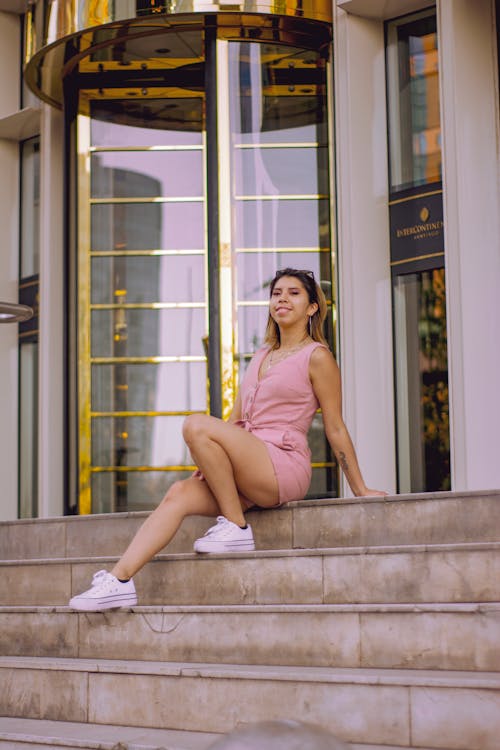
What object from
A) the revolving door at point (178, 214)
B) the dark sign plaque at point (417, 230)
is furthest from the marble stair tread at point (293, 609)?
the dark sign plaque at point (417, 230)

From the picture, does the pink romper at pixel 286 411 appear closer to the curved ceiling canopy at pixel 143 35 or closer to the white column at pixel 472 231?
the white column at pixel 472 231

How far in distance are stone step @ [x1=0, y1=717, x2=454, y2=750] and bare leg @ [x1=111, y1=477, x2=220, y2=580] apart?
2.60 feet

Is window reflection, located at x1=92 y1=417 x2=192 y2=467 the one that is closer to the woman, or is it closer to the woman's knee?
the woman

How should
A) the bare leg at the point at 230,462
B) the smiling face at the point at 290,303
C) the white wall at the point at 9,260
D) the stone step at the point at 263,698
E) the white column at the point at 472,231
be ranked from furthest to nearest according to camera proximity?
the white wall at the point at 9,260, the white column at the point at 472,231, the smiling face at the point at 290,303, the bare leg at the point at 230,462, the stone step at the point at 263,698

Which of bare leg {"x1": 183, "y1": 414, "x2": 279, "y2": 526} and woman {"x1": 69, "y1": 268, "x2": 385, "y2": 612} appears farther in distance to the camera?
bare leg {"x1": 183, "y1": 414, "x2": 279, "y2": 526}

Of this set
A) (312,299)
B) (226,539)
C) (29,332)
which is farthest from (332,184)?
(226,539)

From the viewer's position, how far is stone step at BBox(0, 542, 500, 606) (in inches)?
192

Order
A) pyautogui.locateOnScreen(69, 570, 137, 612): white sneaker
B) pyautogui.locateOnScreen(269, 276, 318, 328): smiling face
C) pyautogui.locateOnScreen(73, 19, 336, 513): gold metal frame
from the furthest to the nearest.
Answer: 1. pyautogui.locateOnScreen(73, 19, 336, 513): gold metal frame
2. pyautogui.locateOnScreen(269, 276, 318, 328): smiling face
3. pyautogui.locateOnScreen(69, 570, 137, 612): white sneaker

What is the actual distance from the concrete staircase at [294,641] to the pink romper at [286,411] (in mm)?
226

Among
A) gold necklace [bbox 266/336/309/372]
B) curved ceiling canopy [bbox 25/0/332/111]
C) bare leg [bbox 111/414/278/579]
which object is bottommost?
bare leg [bbox 111/414/278/579]

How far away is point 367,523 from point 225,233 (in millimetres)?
4988

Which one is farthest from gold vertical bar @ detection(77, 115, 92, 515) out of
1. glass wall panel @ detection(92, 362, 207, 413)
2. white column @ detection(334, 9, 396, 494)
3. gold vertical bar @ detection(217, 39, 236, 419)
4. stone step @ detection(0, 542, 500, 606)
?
stone step @ detection(0, 542, 500, 606)

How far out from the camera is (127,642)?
539 cm

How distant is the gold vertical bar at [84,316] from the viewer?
11344 mm
